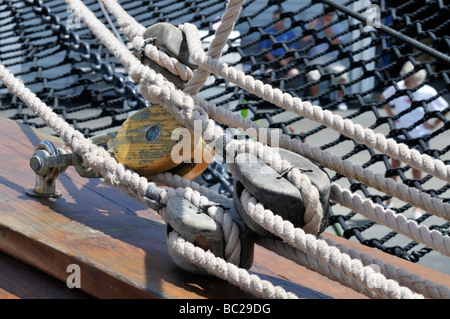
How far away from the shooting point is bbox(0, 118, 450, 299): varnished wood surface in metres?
0.84

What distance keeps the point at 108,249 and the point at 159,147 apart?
22 cm

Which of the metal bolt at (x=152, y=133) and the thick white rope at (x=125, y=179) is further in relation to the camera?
the metal bolt at (x=152, y=133)

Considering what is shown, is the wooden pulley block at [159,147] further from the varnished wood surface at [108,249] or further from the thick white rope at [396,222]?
the thick white rope at [396,222]

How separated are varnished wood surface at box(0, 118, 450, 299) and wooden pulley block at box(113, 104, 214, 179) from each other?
0.11 metres

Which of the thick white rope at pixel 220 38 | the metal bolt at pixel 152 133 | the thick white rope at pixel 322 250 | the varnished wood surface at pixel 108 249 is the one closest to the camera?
the thick white rope at pixel 322 250

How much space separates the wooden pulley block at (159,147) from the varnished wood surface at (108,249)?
0.36 feet

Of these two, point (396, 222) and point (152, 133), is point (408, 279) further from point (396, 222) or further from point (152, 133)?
point (152, 133)

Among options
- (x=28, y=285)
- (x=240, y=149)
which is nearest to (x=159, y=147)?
(x=240, y=149)

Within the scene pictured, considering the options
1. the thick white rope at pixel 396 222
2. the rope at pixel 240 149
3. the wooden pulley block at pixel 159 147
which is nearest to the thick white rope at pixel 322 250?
the rope at pixel 240 149

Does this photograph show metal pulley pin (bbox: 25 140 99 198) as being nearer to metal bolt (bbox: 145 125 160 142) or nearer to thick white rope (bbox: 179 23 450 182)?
metal bolt (bbox: 145 125 160 142)

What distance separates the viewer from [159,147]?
3.47 ft

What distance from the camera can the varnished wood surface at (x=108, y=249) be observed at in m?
0.84
